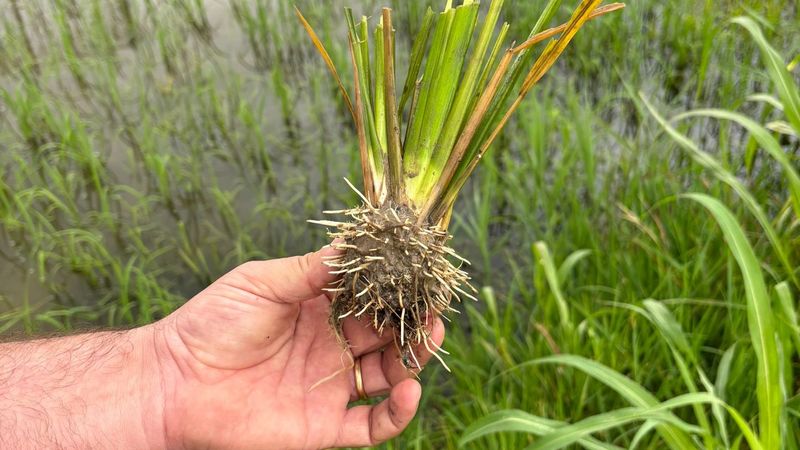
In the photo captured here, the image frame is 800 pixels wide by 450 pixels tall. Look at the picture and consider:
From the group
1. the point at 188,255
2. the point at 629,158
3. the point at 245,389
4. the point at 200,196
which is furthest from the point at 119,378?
the point at 629,158

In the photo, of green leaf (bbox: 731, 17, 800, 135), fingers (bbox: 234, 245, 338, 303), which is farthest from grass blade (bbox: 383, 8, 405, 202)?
green leaf (bbox: 731, 17, 800, 135)

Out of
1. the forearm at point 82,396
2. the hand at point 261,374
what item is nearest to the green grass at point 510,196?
the hand at point 261,374

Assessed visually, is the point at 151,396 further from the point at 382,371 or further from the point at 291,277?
the point at 382,371

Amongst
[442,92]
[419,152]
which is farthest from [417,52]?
[419,152]

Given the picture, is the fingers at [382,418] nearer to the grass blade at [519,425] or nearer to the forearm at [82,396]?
the grass blade at [519,425]

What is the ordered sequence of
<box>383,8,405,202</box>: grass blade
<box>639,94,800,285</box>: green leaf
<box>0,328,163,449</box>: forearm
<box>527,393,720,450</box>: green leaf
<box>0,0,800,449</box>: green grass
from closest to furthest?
<box>527,393,720,450</box>: green leaf
<box>383,8,405,202</box>: grass blade
<box>0,328,163,449</box>: forearm
<box>639,94,800,285</box>: green leaf
<box>0,0,800,449</box>: green grass

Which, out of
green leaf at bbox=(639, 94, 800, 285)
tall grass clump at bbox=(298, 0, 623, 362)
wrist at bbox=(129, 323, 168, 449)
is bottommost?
wrist at bbox=(129, 323, 168, 449)

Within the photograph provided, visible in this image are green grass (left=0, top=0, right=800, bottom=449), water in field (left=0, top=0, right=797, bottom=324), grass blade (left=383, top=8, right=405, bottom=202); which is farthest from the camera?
water in field (left=0, top=0, right=797, bottom=324)

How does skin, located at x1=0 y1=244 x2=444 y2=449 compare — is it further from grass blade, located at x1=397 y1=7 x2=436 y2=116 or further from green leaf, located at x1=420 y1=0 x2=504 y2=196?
grass blade, located at x1=397 y1=7 x2=436 y2=116
